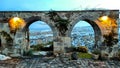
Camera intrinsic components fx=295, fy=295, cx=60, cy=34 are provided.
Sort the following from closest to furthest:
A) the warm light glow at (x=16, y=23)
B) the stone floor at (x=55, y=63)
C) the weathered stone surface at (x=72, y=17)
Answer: the stone floor at (x=55, y=63), the weathered stone surface at (x=72, y=17), the warm light glow at (x=16, y=23)

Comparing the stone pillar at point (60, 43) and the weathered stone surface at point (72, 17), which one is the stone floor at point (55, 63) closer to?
the stone pillar at point (60, 43)

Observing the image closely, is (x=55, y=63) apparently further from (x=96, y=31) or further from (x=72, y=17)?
(x=96, y=31)

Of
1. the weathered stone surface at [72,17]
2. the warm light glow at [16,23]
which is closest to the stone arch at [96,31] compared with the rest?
the weathered stone surface at [72,17]

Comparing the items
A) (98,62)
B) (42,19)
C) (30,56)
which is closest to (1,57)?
(30,56)

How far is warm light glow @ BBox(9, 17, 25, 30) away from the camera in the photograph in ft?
57.2

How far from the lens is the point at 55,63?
1509 centimetres

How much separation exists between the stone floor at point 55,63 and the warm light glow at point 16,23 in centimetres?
226

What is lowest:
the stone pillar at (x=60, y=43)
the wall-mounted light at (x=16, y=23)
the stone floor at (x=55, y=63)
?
the stone floor at (x=55, y=63)

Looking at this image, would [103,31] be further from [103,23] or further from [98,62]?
[98,62]

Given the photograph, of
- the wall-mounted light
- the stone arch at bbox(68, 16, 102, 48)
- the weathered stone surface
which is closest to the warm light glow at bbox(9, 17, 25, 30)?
the wall-mounted light

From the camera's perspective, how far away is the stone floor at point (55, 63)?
14437mm

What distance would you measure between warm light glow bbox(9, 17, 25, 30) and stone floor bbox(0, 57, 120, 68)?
7.40ft

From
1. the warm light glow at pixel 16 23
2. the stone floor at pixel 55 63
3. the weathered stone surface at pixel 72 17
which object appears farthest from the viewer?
the warm light glow at pixel 16 23

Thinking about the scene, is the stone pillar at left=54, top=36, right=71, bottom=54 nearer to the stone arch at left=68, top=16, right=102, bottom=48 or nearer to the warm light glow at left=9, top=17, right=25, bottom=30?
the stone arch at left=68, top=16, right=102, bottom=48
